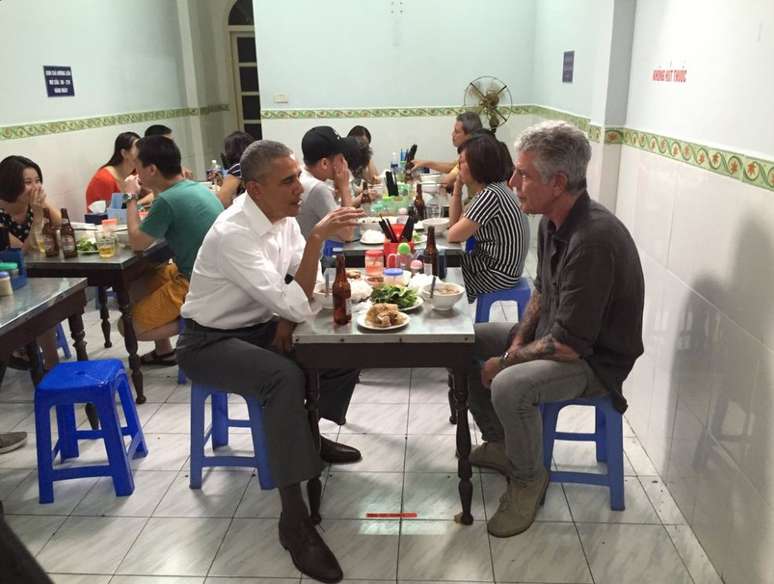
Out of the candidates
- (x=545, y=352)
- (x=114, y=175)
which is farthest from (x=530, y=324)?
(x=114, y=175)

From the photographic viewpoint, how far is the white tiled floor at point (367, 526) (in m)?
2.05

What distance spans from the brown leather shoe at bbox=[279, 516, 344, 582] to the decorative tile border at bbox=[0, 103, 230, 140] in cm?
314

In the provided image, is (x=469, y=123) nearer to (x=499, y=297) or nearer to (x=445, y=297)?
(x=499, y=297)

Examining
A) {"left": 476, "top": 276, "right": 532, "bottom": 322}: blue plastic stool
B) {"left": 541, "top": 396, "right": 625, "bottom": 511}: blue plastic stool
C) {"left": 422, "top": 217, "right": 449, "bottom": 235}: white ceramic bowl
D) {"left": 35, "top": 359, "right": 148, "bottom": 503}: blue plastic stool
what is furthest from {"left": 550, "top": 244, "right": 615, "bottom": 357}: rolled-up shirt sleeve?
{"left": 35, "top": 359, "right": 148, "bottom": 503}: blue plastic stool

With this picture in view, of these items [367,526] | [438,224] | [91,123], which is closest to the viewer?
[367,526]

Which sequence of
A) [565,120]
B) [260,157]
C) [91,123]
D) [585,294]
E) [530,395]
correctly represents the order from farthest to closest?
[91,123], [565,120], [260,157], [530,395], [585,294]

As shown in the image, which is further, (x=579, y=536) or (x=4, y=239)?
(x=4, y=239)

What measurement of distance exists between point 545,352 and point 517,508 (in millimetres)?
585

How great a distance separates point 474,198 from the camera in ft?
9.78

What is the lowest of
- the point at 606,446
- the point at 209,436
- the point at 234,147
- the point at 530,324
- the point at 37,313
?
the point at 209,436

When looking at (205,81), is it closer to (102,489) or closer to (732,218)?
(102,489)

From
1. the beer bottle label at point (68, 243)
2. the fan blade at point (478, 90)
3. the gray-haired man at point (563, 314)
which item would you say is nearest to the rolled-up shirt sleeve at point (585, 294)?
the gray-haired man at point (563, 314)

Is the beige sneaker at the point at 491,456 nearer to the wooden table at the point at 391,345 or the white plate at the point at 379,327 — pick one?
the wooden table at the point at 391,345

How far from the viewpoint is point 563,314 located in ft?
6.56
